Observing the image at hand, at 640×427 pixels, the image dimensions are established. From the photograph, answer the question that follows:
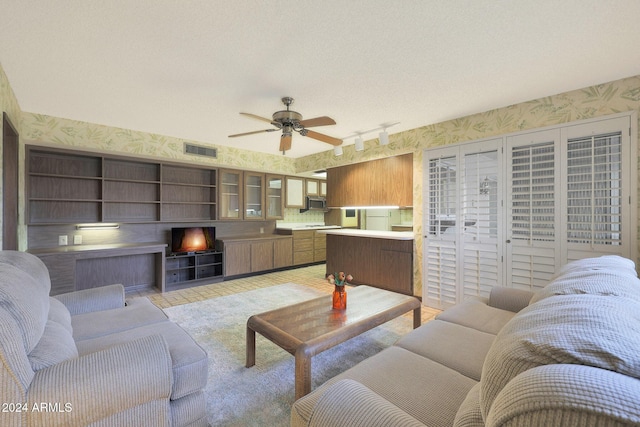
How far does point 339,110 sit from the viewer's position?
329 centimetres

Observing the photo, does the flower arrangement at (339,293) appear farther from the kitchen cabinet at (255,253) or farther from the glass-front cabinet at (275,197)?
the glass-front cabinet at (275,197)

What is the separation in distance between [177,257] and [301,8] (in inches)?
167

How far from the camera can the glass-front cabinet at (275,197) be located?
5816 mm

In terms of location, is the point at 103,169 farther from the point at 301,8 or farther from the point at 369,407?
the point at 369,407

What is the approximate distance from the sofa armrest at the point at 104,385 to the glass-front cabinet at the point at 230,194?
4.07 metres

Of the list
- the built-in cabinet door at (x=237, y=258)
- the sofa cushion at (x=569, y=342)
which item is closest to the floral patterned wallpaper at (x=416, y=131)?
the built-in cabinet door at (x=237, y=258)

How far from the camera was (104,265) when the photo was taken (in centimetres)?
421

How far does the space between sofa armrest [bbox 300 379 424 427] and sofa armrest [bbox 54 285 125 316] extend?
210cm

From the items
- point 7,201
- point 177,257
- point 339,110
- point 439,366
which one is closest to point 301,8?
point 339,110

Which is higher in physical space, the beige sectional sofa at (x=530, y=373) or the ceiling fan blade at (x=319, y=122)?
the ceiling fan blade at (x=319, y=122)

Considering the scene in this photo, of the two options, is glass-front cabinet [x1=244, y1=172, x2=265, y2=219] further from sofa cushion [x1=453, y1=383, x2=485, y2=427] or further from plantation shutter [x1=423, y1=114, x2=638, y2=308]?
sofa cushion [x1=453, y1=383, x2=485, y2=427]

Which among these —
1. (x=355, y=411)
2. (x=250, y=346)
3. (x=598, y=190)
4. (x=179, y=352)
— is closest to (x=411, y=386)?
(x=355, y=411)

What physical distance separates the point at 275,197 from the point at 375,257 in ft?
8.80

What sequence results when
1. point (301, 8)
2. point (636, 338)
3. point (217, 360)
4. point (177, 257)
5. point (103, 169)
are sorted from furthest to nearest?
point (177, 257) < point (103, 169) < point (217, 360) < point (301, 8) < point (636, 338)
